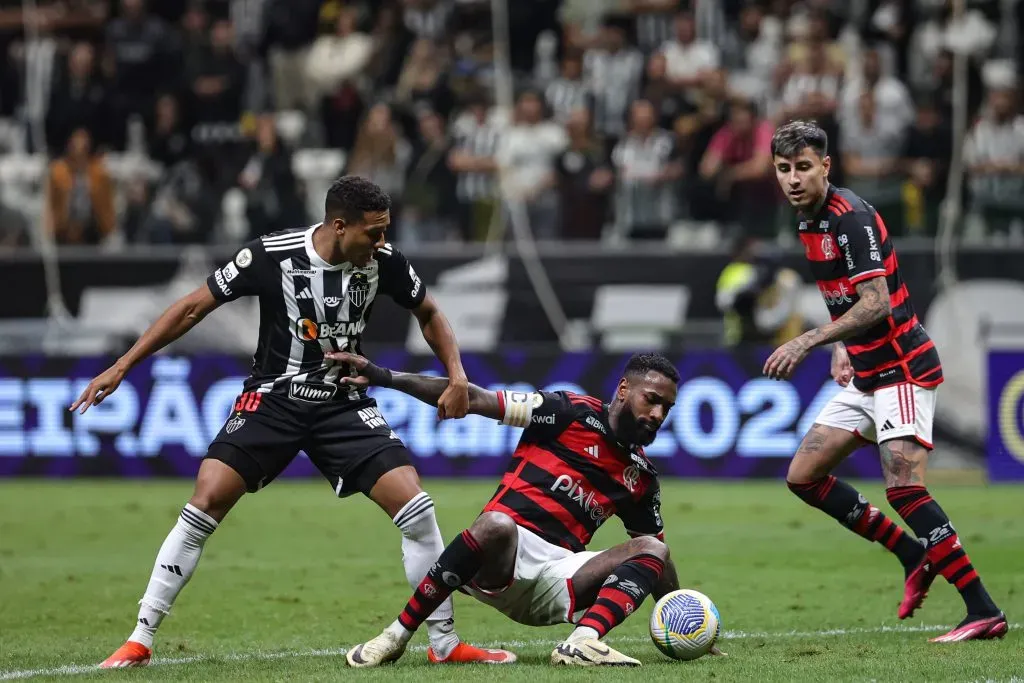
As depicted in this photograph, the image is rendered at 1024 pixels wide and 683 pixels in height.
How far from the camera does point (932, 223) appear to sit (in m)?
16.3

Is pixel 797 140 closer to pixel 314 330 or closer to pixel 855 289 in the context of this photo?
pixel 855 289

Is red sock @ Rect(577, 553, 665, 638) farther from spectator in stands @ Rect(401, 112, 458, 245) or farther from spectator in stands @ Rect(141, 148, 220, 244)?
spectator in stands @ Rect(141, 148, 220, 244)

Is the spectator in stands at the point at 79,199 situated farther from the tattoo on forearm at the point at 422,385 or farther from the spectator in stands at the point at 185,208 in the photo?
the tattoo on forearm at the point at 422,385

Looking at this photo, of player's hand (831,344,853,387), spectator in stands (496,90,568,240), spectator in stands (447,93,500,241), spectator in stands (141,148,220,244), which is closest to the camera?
player's hand (831,344,853,387)

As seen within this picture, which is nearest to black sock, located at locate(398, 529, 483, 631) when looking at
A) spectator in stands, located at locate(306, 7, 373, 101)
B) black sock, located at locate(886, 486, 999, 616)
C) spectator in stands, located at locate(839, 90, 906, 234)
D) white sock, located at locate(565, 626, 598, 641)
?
white sock, located at locate(565, 626, 598, 641)

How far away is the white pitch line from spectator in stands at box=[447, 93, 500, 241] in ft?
33.9

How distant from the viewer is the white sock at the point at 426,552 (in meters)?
6.78

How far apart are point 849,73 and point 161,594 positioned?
43.2 feet

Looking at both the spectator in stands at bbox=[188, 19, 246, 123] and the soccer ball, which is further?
the spectator in stands at bbox=[188, 19, 246, 123]

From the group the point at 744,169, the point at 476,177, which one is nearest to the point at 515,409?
the point at 744,169

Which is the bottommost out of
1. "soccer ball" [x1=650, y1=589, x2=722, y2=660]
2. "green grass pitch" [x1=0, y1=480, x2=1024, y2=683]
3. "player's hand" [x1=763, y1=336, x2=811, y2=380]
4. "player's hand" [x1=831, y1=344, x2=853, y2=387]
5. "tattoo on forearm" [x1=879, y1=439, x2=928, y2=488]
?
"green grass pitch" [x1=0, y1=480, x2=1024, y2=683]

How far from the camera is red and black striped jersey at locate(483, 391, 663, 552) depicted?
22.3ft

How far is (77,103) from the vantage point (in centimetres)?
1981

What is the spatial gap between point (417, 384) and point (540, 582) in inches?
41.8
